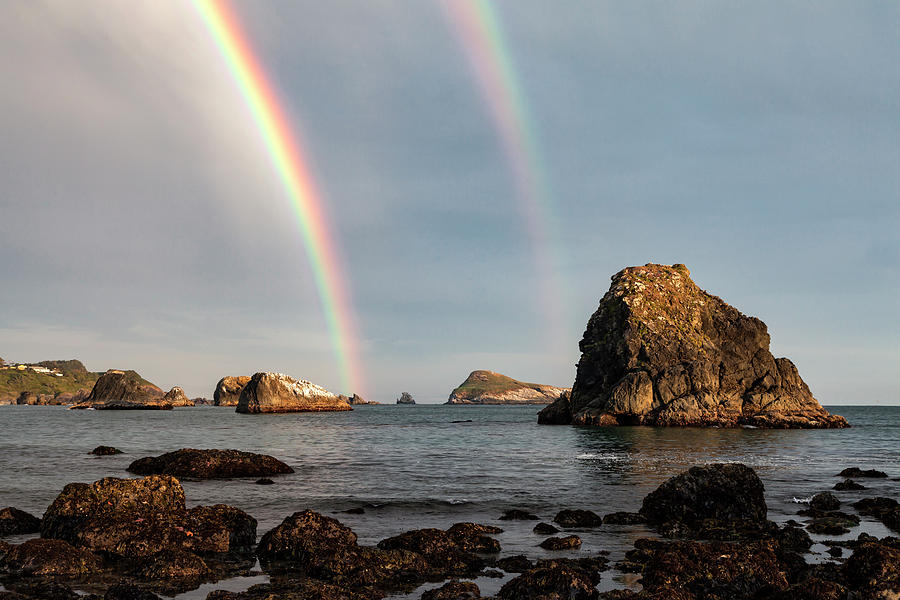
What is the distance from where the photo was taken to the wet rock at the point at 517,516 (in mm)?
22656

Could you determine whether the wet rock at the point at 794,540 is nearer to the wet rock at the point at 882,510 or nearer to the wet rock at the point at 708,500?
the wet rock at the point at 708,500

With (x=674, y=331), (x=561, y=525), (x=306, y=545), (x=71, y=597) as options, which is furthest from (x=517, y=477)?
(x=674, y=331)

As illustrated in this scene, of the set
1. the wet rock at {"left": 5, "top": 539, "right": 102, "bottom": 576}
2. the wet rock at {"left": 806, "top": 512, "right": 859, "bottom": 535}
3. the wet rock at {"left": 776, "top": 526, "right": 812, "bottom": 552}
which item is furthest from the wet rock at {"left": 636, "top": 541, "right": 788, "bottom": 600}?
the wet rock at {"left": 5, "top": 539, "right": 102, "bottom": 576}

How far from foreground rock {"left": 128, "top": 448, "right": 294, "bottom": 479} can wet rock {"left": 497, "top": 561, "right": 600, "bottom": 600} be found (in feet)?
83.9

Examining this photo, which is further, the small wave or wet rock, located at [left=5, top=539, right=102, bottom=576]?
the small wave

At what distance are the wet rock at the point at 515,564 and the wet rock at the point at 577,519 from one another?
5.66 m

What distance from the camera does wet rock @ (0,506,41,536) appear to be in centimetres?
1852

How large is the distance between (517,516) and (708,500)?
7.04 metres

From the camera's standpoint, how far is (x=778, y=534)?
18953 mm

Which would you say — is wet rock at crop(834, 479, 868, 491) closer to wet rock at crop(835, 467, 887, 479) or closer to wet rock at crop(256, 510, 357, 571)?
wet rock at crop(835, 467, 887, 479)

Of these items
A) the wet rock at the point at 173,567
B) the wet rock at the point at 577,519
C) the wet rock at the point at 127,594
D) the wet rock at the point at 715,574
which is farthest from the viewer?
the wet rock at the point at 577,519

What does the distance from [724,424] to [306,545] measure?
356ft

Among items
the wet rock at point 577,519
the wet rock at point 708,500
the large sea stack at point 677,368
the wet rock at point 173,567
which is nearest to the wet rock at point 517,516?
the wet rock at point 577,519

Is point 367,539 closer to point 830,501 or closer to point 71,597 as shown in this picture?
point 71,597
